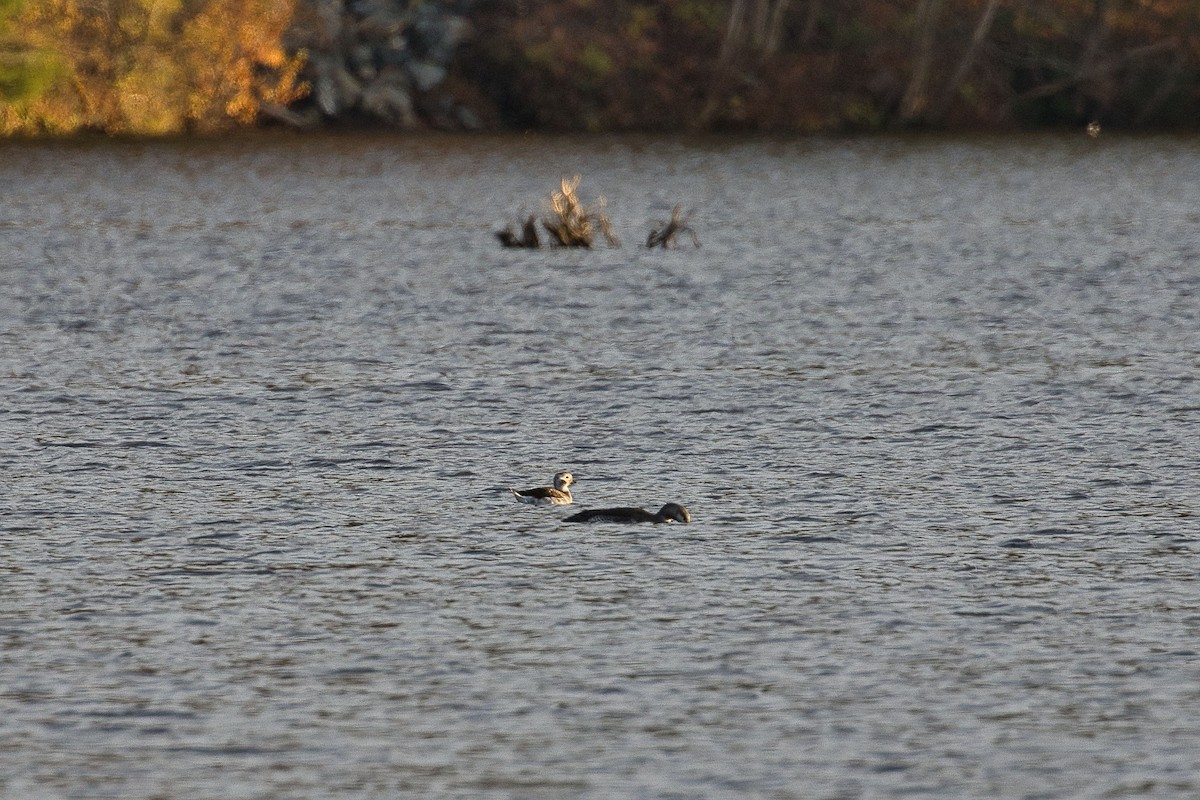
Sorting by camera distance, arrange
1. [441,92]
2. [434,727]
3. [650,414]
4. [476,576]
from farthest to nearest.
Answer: [441,92] < [650,414] < [476,576] < [434,727]

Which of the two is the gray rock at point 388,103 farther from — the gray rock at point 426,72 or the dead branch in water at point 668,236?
the dead branch in water at point 668,236

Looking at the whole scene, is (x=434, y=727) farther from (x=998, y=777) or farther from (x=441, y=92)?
(x=441, y=92)

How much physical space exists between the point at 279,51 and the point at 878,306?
5860 centimetres

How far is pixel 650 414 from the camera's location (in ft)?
80.9

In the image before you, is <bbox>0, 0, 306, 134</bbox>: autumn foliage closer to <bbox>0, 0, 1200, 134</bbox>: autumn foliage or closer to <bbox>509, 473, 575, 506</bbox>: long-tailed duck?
<bbox>0, 0, 1200, 134</bbox>: autumn foliage

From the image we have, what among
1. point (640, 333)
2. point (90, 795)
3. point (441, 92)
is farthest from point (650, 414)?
point (441, 92)

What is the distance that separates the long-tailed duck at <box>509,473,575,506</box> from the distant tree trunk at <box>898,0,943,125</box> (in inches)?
3162

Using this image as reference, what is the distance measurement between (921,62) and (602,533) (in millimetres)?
82593

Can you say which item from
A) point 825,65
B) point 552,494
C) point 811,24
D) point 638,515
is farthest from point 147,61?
point 638,515

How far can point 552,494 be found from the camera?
18953mm

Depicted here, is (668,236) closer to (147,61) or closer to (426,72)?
Answer: (147,61)

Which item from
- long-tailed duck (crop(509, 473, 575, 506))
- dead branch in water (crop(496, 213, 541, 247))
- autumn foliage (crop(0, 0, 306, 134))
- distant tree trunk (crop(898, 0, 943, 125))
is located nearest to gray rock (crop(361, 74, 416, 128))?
autumn foliage (crop(0, 0, 306, 134))

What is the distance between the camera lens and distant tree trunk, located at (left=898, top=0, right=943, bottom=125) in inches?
3814

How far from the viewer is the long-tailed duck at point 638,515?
18219mm
